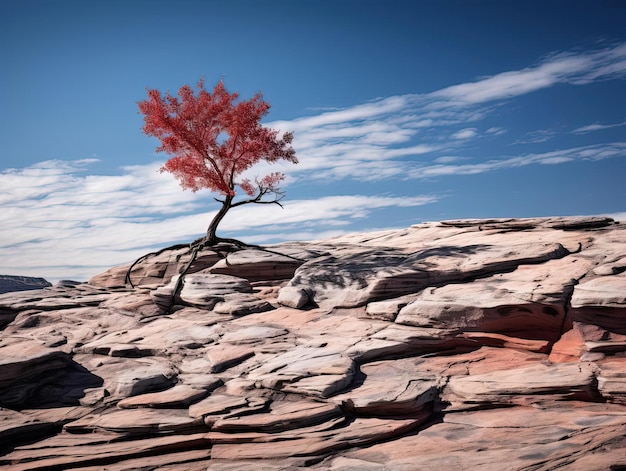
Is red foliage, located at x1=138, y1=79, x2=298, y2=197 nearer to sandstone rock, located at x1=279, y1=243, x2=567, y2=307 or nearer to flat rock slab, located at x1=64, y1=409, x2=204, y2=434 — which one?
sandstone rock, located at x1=279, y1=243, x2=567, y2=307

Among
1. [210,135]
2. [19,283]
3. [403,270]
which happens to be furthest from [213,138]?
[19,283]

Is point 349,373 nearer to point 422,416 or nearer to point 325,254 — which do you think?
point 422,416

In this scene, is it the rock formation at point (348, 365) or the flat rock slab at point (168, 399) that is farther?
the flat rock slab at point (168, 399)

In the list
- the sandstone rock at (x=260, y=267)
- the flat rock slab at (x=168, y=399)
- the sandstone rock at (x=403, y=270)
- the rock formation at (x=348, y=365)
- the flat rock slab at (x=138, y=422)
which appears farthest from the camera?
the sandstone rock at (x=260, y=267)

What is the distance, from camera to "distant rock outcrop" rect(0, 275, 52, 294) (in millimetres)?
43522

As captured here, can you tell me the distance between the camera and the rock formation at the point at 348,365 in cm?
1110

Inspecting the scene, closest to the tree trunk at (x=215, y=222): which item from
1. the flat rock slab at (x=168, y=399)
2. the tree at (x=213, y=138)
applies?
the tree at (x=213, y=138)

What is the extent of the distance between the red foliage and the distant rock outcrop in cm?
2257

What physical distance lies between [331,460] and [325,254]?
44.7 feet

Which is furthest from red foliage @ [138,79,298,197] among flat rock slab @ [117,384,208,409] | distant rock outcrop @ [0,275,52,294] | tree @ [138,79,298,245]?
distant rock outcrop @ [0,275,52,294]

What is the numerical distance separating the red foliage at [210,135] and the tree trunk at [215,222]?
192mm

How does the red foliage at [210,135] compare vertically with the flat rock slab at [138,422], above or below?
above

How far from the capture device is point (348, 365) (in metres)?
13.5

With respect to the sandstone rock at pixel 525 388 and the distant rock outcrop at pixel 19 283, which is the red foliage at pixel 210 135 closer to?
the sandstone rock at pixel 525 388
